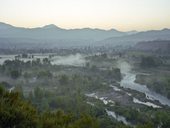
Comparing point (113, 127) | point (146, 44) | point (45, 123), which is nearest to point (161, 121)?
point (113, 127)

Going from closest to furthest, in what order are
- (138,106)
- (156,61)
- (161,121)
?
(161,121) < (138,106) < (156,61)

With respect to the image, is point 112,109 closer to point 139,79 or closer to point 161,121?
point 161,121

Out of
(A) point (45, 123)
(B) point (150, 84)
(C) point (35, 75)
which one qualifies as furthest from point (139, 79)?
(A) point (45, 123)

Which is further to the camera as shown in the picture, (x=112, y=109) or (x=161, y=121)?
(x=112, y=109)

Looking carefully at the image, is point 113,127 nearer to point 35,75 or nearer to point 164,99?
point 164,99

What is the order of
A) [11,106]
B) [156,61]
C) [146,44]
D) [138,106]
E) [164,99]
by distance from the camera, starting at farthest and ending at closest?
[146,44] → [156,61] → [164,99] → [138,106] → [11,106]

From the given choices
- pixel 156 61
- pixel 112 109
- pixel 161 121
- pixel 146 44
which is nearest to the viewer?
pixel 161 121

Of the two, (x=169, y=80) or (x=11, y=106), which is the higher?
(x=11, y=106)

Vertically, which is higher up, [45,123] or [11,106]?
[11,106]

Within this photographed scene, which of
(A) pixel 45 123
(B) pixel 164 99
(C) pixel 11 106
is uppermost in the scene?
(C) pixel 11 106
